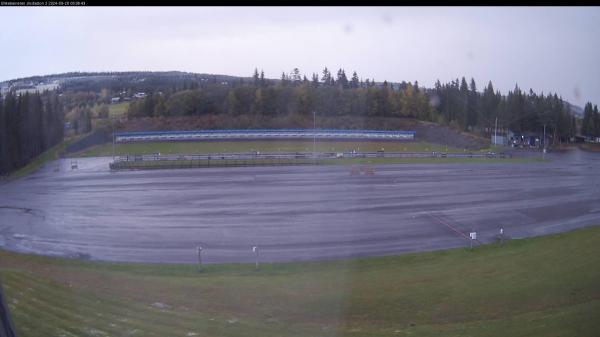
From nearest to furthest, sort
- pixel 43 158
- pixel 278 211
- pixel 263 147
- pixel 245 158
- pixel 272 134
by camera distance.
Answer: pixel 278 211, pixel 43 158, pixel 245 158, pixel 263 147, pixel 272 134

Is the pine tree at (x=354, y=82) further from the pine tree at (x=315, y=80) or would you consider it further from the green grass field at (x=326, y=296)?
the green grass field at (x=326, y=296)

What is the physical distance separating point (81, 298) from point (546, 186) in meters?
15.7

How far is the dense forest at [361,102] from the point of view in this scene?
2995 centimetres

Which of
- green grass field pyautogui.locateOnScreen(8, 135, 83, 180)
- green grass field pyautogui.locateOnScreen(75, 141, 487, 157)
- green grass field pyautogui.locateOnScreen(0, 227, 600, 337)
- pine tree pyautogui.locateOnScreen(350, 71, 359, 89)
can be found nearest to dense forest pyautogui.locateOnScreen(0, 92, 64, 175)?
green grass field pyautogui.locateOnScreen(8, 135, 83, 180)

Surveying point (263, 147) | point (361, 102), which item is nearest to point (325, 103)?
point (361, 102)

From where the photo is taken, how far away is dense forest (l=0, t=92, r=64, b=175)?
52.7ft

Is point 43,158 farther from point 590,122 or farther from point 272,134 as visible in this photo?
point 590,122

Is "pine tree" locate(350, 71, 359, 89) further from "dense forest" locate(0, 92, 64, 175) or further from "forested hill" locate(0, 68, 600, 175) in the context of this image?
"dense forest" locate(0, 92, 64, 175)

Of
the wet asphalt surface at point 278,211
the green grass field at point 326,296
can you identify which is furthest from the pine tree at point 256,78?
the green grass field at point 326,296

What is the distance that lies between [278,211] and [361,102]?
2125 centimetres

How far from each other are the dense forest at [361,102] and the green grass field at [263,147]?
190 cm

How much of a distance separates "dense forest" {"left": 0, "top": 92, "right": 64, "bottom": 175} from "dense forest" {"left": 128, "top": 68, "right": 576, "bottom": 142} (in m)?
9.60

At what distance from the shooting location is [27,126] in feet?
56.5

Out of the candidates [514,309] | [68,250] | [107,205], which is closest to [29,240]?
[68,250]
